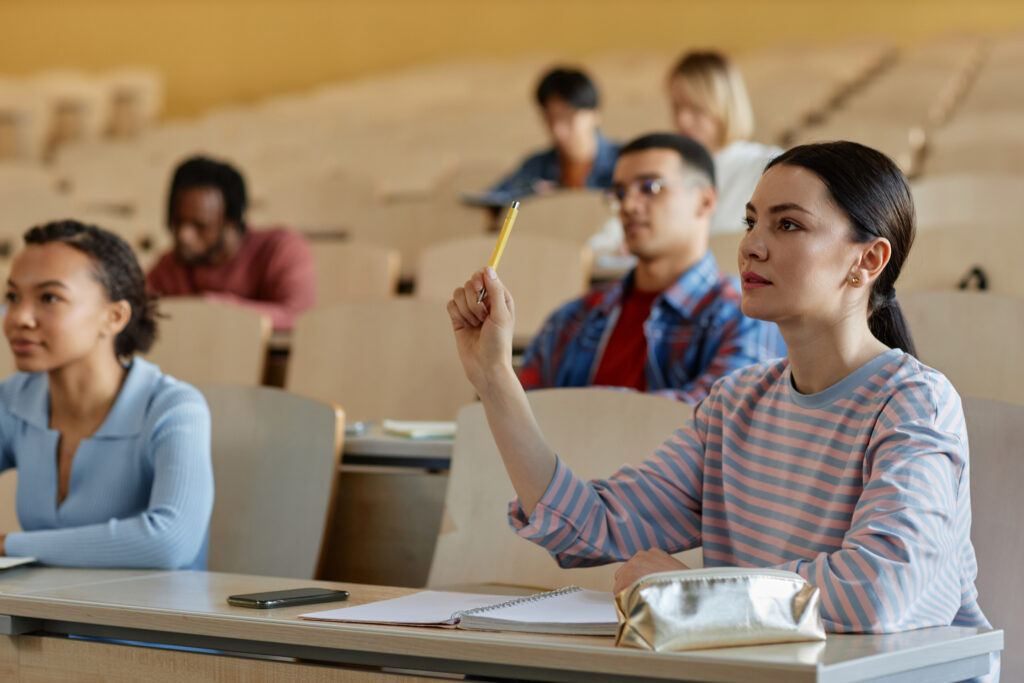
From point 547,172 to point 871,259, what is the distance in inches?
117

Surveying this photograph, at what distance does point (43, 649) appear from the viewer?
4.50 ft

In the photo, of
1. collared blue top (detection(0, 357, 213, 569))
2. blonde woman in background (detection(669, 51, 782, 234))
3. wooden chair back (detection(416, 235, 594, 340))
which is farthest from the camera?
blonde woman in background (detection(669, 51, 782, 234))

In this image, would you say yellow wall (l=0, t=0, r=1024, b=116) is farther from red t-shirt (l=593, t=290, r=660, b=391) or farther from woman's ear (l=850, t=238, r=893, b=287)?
woman's ear (l=850, t=238, r=893, b=287)

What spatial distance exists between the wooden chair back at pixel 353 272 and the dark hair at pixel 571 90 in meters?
0.84

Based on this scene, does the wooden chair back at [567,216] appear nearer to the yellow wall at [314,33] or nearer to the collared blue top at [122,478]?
the collared blue top at [122,478]

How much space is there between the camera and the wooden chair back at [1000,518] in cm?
148

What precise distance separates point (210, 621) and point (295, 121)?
20.4ft

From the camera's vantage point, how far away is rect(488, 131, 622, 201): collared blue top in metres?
4.11

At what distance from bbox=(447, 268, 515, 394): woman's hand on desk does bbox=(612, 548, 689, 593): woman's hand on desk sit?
9.5 inches

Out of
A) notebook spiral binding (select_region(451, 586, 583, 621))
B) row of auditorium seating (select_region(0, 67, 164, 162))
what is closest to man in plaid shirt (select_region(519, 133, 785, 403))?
notebook spiral binding (select_region(451, 586, 583, 621))

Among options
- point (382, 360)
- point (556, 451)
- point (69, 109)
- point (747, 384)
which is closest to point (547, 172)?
point (382, 360)

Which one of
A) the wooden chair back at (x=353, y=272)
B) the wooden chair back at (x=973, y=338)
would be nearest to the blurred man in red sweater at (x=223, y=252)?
the wooden chair back at (x=353, y=272)

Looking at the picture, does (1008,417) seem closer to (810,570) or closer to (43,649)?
(810,570)

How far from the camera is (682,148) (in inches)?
97.0
